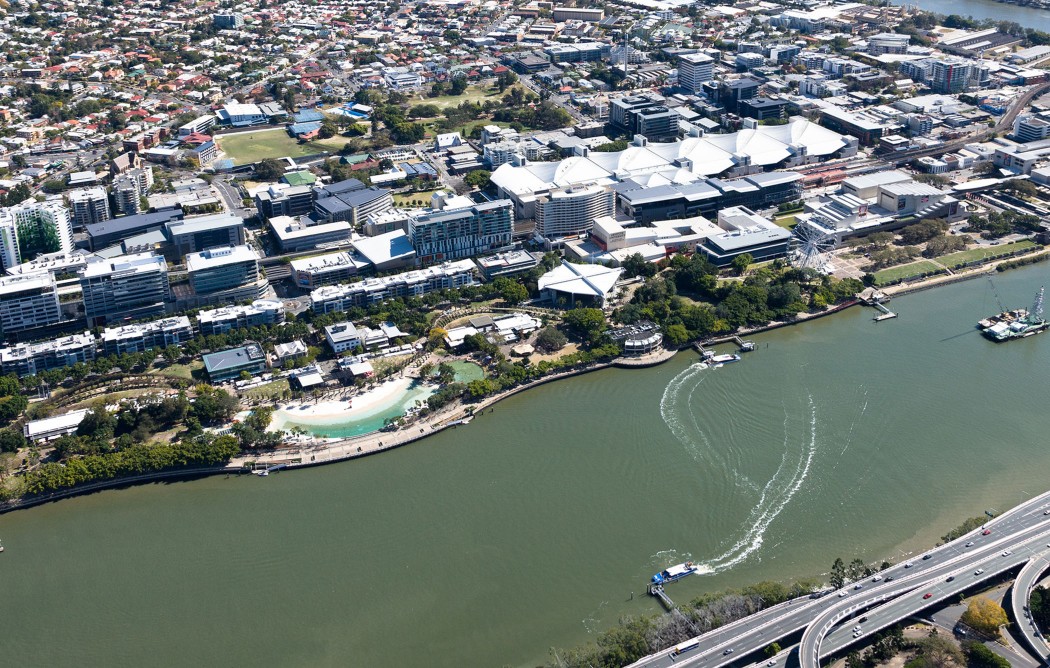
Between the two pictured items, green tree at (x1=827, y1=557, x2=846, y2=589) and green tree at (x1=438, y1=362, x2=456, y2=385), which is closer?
green tree at (x1=827, y1=557, x2=846, y2=589)

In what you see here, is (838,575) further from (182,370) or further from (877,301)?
(182,370)

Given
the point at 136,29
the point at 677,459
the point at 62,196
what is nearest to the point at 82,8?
the point at 136,29

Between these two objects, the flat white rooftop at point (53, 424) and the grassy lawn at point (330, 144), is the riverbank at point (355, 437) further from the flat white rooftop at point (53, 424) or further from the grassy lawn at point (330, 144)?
the grassy lawn at point (330, 144)

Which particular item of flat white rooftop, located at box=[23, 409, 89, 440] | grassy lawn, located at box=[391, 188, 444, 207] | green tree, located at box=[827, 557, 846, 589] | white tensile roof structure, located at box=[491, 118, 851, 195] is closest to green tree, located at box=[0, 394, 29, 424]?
flat white rooftop, located at box=[23, 409, 89, 440]

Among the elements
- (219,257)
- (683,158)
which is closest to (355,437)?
(219,257)

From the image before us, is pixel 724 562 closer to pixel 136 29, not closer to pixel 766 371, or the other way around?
pixel 766 371

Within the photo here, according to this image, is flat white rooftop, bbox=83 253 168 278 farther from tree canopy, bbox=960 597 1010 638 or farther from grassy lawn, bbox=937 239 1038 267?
grassy lawn, bbox=937 239 1038 267

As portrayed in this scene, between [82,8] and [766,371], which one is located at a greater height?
[82,8]
